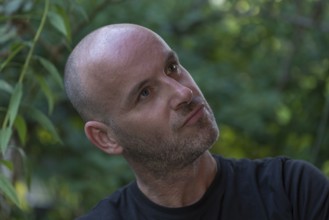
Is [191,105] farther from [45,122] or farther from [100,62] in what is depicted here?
[45,122]

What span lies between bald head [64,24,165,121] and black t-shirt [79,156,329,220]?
0.76 ft

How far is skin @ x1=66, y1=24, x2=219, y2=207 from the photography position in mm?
1645

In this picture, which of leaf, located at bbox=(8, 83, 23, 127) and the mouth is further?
leaf, located at bbox=(8, 83, 23, 127)

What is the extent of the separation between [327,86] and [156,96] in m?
2.18

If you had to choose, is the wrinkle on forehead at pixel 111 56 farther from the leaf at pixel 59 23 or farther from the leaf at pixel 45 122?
the leaf at pixel 45 122

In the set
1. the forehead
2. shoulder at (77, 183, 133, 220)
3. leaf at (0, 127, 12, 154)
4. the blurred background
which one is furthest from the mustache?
the blurred background

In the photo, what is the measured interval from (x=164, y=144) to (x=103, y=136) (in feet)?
0.63

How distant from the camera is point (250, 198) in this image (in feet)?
5.66

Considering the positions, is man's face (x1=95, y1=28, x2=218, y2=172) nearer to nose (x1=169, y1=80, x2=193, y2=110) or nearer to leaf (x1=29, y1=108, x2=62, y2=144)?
nose (x1=169, y1=80, x2=193, y2=110)

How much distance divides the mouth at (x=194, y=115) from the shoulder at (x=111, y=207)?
10.6 inches

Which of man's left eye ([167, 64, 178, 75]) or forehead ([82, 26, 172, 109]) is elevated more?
forehead ([82, 26, 172, 109])

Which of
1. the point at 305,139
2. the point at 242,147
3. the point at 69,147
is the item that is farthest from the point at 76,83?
the point at 242,147

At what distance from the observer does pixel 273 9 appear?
3541mm

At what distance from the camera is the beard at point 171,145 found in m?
1.64
